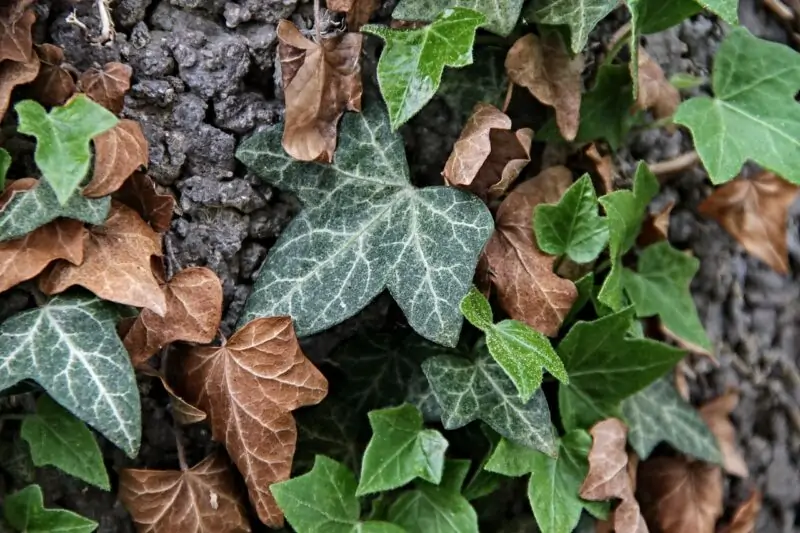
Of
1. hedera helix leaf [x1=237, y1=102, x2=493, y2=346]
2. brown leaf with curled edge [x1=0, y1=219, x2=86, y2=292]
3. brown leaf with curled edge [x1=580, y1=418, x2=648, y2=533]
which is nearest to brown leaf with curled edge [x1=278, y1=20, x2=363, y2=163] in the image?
hedera helix leaf [x1=237, y1=102, x2=493, y2=346]

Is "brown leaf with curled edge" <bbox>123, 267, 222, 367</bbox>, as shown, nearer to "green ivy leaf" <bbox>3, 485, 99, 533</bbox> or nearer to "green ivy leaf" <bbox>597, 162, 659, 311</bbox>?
"green ivy leaf" <bbox>3, 485, 99, 533</bbox>

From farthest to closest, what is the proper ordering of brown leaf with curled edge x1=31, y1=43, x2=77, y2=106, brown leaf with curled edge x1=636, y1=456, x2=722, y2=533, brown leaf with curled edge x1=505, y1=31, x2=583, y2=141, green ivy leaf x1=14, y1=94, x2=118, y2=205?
1. brown leaf with curled edge x1=636, y1=456, x2=722, y2=533
2. brown leaf with curled edge x1=505, y1=31, x2=583, y2=141
3. brown leaf with curled edge x1=31, y1=43, x2=77, y2=106
4. green ivy leaf x1=14, y1=94, x2=118, y2=205

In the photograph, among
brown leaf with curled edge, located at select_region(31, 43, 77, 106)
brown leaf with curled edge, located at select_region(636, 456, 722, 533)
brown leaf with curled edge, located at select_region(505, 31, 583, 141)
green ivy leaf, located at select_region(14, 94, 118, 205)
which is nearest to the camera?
green ivy leaf, located at select_region(14, 94, 118, 205)

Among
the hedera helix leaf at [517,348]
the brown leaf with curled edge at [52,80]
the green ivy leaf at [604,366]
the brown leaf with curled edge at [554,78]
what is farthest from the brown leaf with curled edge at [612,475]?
the brown leaf with curled edge at [52,80]

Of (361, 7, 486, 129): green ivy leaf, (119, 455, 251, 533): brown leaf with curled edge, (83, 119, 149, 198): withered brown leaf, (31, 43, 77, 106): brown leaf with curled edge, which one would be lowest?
(119, 455, 251, 533): brown leaf with curled edge

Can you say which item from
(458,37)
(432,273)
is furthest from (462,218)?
(458,37)

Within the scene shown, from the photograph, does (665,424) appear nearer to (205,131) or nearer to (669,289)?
(669,289)

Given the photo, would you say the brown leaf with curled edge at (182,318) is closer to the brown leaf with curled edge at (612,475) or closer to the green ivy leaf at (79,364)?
the green ivy leaf at (79,364)
